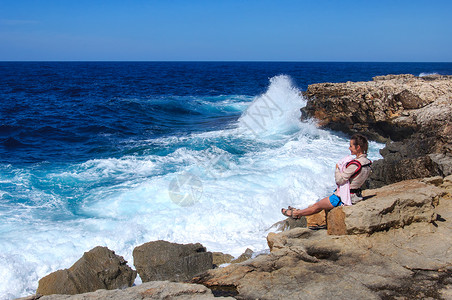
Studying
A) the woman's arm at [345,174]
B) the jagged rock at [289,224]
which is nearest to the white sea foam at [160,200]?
the jagged rock at [289,224]

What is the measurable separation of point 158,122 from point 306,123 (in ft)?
23.9

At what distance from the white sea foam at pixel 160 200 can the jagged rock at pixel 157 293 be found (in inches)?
102

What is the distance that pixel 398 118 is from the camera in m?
11.0

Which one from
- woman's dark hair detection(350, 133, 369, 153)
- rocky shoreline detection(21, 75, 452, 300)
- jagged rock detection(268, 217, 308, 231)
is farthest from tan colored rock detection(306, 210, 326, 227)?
woman's dark hair detection(350, 133, 369, 153)

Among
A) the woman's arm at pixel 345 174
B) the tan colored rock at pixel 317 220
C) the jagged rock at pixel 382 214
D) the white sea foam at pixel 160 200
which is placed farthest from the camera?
the white sea foam at pixel 160 200

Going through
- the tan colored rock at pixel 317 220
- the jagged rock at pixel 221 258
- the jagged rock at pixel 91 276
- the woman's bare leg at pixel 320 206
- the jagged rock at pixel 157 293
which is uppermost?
the woman's bare leg at pixel 320 206

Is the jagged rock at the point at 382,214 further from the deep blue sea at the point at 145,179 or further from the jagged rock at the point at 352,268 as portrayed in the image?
the deep blue sea at the point at 145,179

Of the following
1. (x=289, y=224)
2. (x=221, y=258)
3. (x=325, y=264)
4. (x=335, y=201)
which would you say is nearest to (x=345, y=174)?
(x=335, y=201)

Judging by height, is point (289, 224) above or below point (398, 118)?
below

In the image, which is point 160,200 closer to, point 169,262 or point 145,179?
point 145,179

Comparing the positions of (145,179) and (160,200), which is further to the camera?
(145,179)

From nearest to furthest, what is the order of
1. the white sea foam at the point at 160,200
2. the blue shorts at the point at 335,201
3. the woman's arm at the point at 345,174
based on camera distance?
the woman's arm at the point at 345,174 < the blue shorts at the point at 335,201 < the white sea foam at the point at 160,200

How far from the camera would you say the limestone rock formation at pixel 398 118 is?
297 inches

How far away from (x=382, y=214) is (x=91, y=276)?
3.82 m
